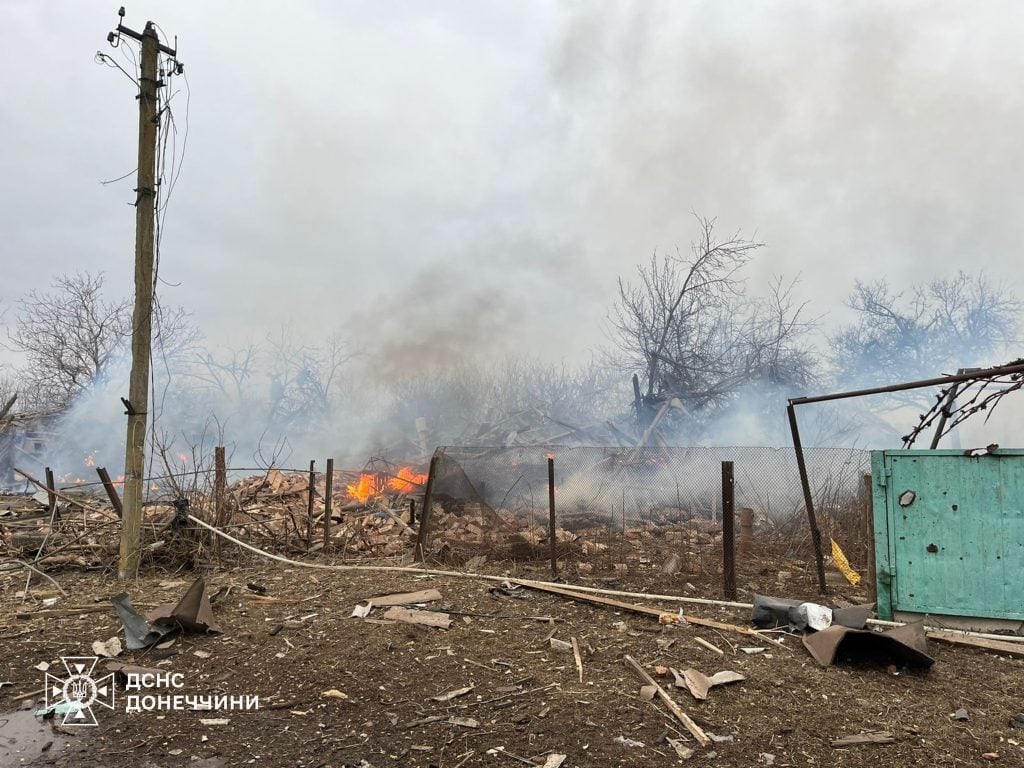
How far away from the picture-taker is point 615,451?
1320cm

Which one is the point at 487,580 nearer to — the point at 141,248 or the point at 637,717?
the point at 637,717

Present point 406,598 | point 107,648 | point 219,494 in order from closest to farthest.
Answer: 1. point 107,648
2. point 406,598
3. point 219,494

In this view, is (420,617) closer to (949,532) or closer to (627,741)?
(627,741)

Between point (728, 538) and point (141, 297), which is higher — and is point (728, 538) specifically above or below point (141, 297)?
below

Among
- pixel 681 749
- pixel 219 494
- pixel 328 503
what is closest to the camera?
pixel 681 749

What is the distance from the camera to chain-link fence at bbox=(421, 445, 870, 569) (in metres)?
9.06

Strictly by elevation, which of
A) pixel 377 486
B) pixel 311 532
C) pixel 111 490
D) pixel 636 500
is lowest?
pixel 311 532

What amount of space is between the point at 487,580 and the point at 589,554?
2445mm

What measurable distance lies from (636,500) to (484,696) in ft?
29.0

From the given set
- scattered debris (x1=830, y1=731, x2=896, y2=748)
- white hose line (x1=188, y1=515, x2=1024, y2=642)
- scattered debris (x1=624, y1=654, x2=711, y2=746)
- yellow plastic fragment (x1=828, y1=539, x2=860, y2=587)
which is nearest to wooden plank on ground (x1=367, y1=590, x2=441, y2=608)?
white hose line (x1=188, y1=515, x2=1024, y2=642)

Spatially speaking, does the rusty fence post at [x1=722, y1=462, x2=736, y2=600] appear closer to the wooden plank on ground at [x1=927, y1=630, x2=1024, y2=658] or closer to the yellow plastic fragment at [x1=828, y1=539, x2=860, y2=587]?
the wooden plank on ground at [x1=927, y1=630, x2=1024, y2=658]

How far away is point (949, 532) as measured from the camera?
17.9 ft

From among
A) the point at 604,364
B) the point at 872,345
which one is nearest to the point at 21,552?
the point at 604,364

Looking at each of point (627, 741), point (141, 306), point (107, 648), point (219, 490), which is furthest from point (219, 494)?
point (627, 741)
